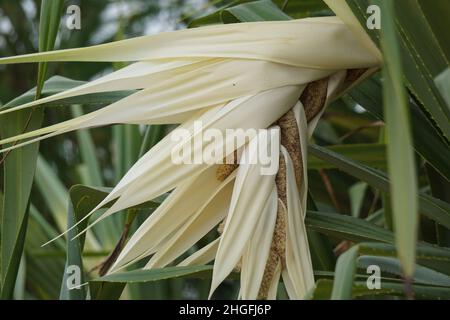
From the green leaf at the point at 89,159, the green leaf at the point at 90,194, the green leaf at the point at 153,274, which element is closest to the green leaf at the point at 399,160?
the green leaf at the point at 153,274

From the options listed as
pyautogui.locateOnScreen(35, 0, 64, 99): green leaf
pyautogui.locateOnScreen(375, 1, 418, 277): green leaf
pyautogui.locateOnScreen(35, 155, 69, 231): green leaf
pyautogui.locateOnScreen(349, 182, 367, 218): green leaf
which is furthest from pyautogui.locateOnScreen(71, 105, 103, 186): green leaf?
pyautogui.locateOnScreen(375, 1, 418, 277): green leaf

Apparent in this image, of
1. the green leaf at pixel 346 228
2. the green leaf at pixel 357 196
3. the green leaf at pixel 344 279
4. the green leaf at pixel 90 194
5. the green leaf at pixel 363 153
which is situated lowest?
the green leaf at pixel 344 279

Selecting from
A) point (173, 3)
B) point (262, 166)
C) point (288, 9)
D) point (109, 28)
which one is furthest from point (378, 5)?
point (109, 28)

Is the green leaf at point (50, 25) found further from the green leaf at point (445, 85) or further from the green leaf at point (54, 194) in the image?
the green leaf at point (54, 194)

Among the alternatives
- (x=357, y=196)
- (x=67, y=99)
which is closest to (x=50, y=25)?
(x=67, y=99)

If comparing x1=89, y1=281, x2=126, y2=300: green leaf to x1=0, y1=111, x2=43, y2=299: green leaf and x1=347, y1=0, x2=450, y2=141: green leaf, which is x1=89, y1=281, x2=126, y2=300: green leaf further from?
x1=347, y1=0, x2=450, y2=141: green leaf

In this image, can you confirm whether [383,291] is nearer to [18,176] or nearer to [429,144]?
[429,144]
